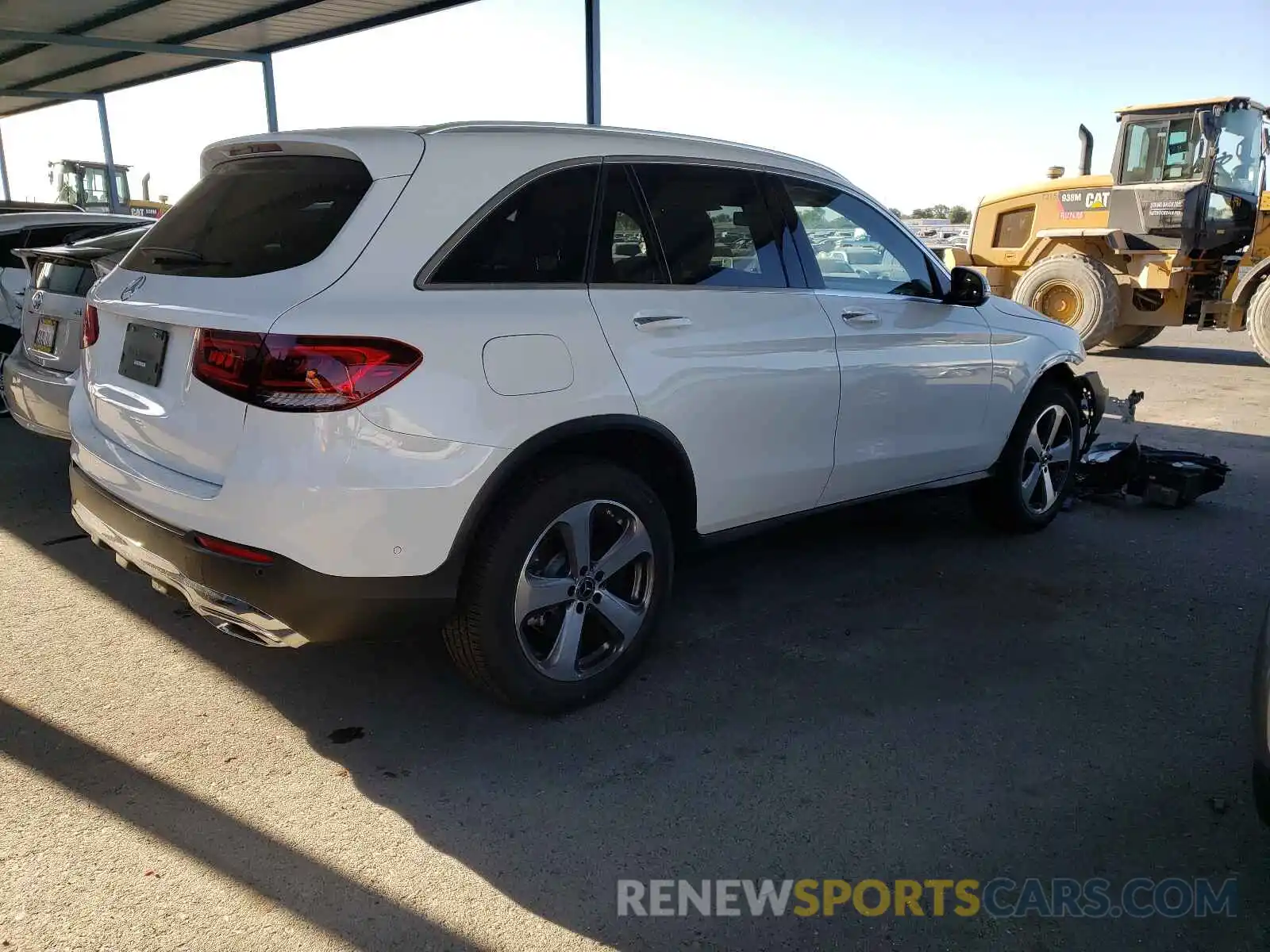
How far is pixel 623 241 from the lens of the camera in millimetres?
3236

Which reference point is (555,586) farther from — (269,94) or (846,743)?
(269,94)

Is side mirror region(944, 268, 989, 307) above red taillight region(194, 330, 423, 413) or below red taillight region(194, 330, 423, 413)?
above

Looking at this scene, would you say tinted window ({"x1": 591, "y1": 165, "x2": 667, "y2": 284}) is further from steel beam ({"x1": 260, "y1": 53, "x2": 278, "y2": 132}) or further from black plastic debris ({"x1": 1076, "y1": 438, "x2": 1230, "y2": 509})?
steel beam ({"x1": 260, "y1": 53, "x2": 278, "y2": 132})

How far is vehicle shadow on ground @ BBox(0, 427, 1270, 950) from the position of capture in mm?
2480

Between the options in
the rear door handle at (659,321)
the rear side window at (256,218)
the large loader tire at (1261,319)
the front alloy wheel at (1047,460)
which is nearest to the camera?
the rear side window at (256,218)

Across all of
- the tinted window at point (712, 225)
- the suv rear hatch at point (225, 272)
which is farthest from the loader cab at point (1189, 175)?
the suv rear hatch at point (225, 272)

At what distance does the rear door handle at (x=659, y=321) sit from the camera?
3170 millimetres

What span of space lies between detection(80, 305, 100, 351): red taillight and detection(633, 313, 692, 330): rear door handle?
1.80m

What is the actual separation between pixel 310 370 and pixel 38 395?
3.06 m

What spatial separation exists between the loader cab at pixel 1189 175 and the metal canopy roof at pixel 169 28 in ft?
27.9

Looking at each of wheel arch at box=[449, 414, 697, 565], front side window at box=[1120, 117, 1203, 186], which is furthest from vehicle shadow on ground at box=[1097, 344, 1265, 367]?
wheel arch at box=[449, 414, 697, 565]

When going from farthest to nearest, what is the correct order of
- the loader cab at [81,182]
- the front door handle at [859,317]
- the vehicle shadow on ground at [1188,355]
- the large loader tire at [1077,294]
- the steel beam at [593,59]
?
the loader cab at [81,182]
the vehicle shadow on ground at [1188,355]
the large loader tire at [1077,294]
the steel beam at [593,59]
the front door handle at [859,317]

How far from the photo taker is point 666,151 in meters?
3.47

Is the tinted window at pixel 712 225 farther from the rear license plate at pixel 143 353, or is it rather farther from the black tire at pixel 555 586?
the rear license plate at pixel 143 353
